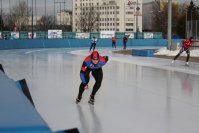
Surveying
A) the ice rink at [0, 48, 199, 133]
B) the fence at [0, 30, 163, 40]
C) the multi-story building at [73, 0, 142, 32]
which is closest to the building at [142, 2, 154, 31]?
the multi-story building at [73, 0, 142, 32]

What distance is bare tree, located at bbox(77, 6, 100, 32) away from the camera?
89.2 metres

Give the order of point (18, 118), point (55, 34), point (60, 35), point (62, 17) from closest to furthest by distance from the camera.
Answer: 1. point (18, 118)
2. point (55, 34)
3. point (60, 35)
4. point (62, 17)

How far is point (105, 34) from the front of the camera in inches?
2069

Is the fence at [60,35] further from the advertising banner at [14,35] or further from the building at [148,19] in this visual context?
the building at [148,19]

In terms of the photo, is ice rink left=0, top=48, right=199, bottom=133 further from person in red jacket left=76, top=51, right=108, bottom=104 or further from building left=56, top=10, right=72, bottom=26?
building left=56, top=10, right=72, bottom=26

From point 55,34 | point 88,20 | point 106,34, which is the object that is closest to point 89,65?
point 55,34

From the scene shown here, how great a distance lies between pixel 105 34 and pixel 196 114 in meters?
45.9

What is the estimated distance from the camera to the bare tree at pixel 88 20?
8925 cm

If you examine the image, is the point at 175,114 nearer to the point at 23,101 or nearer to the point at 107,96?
the point at 107,96

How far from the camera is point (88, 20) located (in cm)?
9094

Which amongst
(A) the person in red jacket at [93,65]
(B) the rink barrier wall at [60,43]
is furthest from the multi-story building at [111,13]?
(A) the person in red jacket at [93,65]

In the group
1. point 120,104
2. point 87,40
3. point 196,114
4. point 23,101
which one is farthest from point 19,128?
point 87,40

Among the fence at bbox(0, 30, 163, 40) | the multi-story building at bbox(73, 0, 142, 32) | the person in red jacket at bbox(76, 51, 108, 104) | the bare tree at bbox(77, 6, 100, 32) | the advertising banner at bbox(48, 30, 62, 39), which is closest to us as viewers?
the person in red jacket at bbox(76, 51, 108, 104)

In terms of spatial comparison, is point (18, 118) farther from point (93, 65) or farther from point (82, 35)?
point (82, 35)
